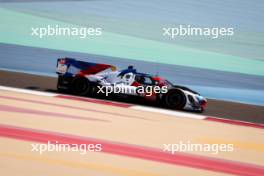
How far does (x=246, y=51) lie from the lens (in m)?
16.5

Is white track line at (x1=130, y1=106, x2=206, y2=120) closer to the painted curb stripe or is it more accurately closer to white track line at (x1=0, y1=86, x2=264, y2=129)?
white track line at (x1=0, y1=86, x2=264, y2=129)

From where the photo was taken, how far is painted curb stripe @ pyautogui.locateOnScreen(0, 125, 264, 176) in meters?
7.26

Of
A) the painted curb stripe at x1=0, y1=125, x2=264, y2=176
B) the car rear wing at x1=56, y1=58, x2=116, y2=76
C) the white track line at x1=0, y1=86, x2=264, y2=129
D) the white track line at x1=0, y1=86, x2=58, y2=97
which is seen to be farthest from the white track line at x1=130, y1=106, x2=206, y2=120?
the painted curb stripe at x1=0, y1=125, x2=264, y2=176

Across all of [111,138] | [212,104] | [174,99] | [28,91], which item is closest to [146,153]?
[111,138]

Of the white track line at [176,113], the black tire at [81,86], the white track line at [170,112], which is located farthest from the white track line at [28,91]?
the white track line at [170,112]

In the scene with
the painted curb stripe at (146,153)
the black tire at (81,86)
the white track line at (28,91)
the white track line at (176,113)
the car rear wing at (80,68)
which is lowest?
the painted curb stripe at (146,153)

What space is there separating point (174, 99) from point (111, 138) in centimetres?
438

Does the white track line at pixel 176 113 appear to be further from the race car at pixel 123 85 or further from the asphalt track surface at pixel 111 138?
the race car at pixel 123 85

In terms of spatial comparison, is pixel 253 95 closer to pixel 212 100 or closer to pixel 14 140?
pixel 212 100

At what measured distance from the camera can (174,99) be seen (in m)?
12.4

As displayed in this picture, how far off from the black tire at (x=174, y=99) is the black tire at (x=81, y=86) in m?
2.22

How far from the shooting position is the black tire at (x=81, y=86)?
506 inches

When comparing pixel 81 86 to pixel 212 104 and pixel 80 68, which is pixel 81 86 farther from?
pixel 212 104

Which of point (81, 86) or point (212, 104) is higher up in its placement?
point (81, 86)
